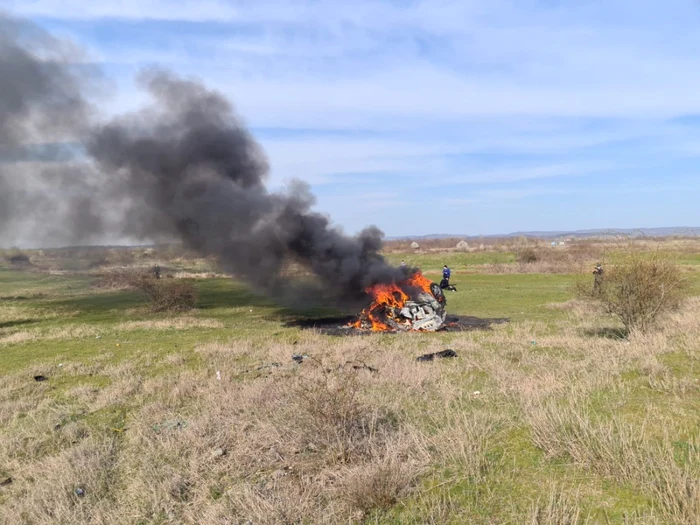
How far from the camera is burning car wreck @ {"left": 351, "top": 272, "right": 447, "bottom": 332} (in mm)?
19828

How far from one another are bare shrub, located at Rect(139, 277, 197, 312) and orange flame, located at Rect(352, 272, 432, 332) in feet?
38.7

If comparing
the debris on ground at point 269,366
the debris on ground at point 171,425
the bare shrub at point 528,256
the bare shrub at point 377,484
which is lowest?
the debris on ground at point 269,366

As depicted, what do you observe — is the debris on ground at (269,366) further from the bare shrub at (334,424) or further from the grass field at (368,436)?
the bare shrub at (334,424)

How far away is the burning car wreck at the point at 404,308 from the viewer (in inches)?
781

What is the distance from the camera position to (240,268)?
77.8 ft

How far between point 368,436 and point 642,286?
11825 millimetres

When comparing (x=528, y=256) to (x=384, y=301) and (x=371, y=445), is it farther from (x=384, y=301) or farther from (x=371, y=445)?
(x=371, y=445)

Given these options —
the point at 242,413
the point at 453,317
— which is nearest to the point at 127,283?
the point at 453,317

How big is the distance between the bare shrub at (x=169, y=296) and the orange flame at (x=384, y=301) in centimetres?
1181

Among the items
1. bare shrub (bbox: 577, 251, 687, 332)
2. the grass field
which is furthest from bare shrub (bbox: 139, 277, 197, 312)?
bare shrub (bbox: 577, 251, 687, 332)

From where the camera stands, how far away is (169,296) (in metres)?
27.9

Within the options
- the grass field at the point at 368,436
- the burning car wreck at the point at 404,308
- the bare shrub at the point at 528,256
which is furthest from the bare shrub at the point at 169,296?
the bare shrub at the point at 528,256

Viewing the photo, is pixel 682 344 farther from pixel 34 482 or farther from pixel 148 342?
pixel 148 342

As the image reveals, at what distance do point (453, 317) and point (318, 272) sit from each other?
6864 millimetres
